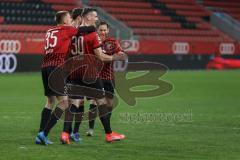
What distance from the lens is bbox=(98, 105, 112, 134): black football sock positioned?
32.1 feet

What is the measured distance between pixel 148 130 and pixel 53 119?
227cm

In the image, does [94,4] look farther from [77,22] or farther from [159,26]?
[77,22]

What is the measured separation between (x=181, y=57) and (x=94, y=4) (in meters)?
5.79

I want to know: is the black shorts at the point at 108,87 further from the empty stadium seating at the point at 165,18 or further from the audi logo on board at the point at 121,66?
the empty stadium seating at the point at 165,18

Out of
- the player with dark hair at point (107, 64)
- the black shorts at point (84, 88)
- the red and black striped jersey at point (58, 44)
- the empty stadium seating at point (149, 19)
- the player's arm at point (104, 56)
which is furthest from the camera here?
the empty stadium seating at point (149, 19)

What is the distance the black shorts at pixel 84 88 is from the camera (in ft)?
32.0

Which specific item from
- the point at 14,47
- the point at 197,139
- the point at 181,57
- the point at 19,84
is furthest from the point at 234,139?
the point at 181,57

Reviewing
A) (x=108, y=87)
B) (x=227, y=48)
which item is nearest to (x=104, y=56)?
(x=108, y=87)

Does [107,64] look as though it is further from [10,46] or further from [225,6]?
[225,6]

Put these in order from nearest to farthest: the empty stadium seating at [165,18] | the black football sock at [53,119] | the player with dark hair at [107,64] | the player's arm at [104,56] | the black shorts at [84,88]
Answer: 1. the black football sock at [53,119]
2. the player's arm at [104,56]
3. the black shorts at [84,88]
4. the player with dark hair at [107,64]
5. the empty stadium seating at [165,18]

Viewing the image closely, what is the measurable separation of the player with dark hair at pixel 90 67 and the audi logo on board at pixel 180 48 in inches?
997

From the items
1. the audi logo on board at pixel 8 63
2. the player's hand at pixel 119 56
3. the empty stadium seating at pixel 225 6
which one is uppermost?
the player's hand at pixel 119 56

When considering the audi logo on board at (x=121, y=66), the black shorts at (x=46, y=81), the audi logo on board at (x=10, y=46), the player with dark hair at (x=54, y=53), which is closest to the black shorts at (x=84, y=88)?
the player with dark hair at (x=54, y=53)

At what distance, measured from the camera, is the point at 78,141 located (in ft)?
32.4
